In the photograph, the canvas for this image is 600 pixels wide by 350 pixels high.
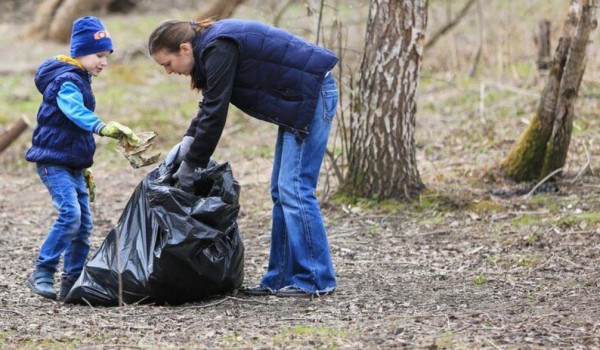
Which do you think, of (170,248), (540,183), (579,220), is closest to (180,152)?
(170,248)

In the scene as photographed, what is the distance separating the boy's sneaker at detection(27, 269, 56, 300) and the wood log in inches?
167

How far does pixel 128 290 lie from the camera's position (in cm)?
495

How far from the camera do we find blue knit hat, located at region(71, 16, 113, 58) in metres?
5.10

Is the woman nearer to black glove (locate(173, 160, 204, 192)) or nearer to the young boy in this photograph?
black glove (locate(173, 160, 204, 192))

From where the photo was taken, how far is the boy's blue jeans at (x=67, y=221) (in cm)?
516

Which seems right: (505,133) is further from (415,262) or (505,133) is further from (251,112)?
(251,112)

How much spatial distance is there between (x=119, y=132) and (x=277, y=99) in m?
0.86

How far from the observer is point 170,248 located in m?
4.80

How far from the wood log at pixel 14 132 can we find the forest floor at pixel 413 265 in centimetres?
40

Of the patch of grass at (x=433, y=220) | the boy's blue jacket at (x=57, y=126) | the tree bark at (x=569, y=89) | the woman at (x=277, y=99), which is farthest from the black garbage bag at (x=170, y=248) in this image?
the tree bark at (x=569, y=89)

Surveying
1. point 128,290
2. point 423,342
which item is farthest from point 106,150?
point 423,342

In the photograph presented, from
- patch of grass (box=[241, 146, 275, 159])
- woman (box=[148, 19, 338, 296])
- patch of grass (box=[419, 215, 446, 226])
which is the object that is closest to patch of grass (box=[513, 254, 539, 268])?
patch of grass (box=[419, 215, 446, 226])

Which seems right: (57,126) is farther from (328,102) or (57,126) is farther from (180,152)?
(328,102)

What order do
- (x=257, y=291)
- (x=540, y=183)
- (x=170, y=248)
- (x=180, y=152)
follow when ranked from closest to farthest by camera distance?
(x=170, y=248) < (x=180, y=152) < (x=257, y=291) < (x=540, y=183)
